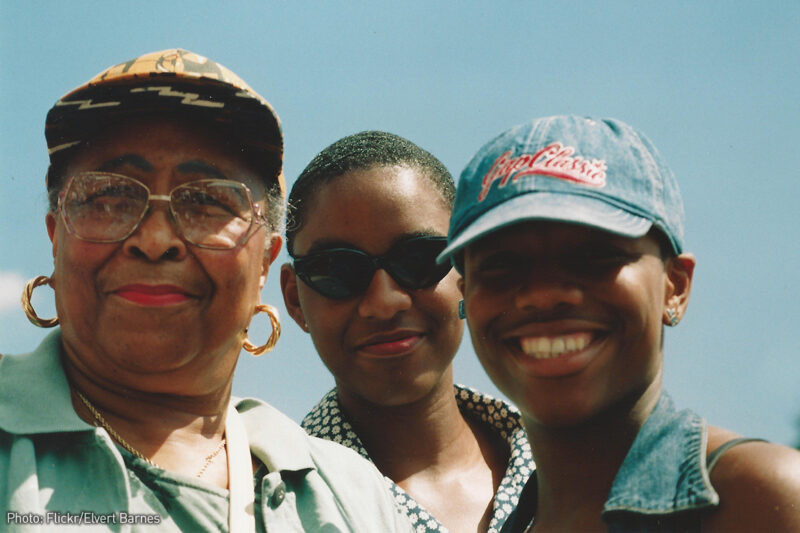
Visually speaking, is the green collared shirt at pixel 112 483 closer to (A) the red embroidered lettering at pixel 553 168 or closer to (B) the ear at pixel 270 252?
(B) the ear at pixel 270 252

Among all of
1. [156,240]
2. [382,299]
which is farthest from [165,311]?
[382,299]

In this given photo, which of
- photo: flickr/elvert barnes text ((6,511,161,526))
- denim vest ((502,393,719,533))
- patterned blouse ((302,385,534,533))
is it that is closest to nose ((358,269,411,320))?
patterned blouse ((302,385,534,533))

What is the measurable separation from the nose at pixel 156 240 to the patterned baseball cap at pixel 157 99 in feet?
1.13

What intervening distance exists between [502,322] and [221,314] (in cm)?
96

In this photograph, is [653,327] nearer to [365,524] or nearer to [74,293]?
[365,524]

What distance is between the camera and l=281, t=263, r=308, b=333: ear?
13.1 feet

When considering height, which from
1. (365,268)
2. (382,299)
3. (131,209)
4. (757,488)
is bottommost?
(757,488)

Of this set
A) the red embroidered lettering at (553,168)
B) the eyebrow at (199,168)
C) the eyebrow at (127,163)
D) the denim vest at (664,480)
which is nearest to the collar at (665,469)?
the denim vest at (664,480)

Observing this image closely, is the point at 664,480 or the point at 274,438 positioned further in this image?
the point at 274,438

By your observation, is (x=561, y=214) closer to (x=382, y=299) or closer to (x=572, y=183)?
(x=572, y=183)

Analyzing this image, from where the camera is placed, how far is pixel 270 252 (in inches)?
126

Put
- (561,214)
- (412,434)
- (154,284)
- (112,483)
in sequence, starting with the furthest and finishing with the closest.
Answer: (412,434), (154,284), (112,483), (561,214)

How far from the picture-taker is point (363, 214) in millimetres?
3635

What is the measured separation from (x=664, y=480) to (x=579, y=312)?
470 mm
